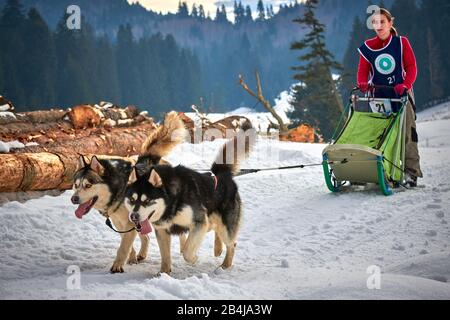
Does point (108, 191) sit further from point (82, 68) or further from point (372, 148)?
point (82, 68)

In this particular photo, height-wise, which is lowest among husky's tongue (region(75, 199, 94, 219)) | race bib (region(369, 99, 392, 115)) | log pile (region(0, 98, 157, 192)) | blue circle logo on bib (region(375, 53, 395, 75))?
husky's tongue (region(75, 199, 94, 219))

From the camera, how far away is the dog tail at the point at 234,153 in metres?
5.36

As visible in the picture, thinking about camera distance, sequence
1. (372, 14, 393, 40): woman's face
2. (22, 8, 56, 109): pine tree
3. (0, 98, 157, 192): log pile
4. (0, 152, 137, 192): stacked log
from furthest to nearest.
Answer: (22, 8, 56, 109): pine tree < (372, 14, 393, 40): woman's face < (0, 98, 157, 192): log pile < (0, 152, 137, 192): stacked log

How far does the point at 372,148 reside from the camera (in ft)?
23.9

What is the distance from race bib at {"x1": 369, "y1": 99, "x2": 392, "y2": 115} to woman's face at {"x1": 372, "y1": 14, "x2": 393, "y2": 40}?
3.26ft

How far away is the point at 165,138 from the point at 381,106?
3892 mm

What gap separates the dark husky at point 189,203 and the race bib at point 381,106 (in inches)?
130

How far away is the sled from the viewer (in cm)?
738

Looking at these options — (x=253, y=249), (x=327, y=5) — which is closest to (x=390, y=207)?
(x=253, y=249)

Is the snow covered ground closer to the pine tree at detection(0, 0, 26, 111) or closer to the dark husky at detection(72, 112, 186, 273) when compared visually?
the dark husky at detection(72, 112, 186, 273)

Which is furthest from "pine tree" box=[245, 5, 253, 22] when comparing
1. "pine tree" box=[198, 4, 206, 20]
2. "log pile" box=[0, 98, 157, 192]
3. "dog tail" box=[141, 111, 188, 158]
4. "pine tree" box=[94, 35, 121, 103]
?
"dog tail" box=[141, 111, 188, 158]

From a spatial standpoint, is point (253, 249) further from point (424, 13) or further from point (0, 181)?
point (424, 13)
